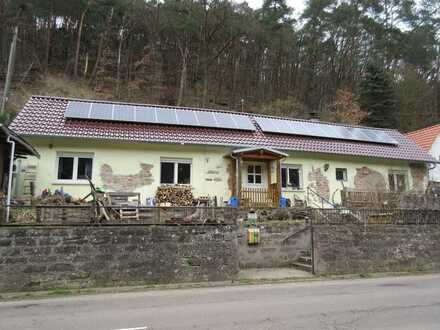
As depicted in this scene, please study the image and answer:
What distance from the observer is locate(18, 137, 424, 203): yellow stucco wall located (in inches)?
543

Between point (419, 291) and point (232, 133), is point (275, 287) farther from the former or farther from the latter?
point (232, 133)

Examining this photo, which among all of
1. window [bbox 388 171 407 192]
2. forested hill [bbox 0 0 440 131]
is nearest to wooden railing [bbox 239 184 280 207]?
window [bbox 388 171 407 192]

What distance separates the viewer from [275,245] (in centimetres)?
1230

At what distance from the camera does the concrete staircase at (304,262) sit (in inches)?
452

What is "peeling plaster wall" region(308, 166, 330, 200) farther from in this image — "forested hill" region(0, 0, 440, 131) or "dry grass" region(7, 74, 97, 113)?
"dry grass" region(7, 74, 97, 113)

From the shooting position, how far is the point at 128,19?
3158 centimetres

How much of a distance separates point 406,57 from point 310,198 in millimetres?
24877

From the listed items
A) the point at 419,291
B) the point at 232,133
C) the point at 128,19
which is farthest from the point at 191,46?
the point at 419,291

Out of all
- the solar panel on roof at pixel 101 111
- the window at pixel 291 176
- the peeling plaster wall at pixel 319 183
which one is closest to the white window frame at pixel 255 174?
the window at pixel 291 176

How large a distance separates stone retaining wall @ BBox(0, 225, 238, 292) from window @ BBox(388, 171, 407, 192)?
41.3 feet

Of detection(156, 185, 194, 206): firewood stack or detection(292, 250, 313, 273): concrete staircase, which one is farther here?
detection(156, 185, 194, 206): firewood stack

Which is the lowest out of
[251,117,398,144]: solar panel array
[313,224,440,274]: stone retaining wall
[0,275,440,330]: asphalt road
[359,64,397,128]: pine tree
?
[0,275,440,330]: asphalt road

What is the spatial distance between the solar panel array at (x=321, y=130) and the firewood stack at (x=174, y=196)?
19.0 feet

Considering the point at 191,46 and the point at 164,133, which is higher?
the point at 191,46
